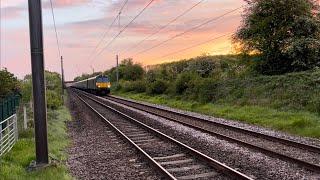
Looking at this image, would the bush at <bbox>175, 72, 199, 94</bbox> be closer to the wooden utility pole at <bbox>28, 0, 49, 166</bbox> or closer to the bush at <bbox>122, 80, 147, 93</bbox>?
the bush at <bbox>122, 80, 147, 93</bbox>

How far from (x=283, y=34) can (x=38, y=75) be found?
1027 inches

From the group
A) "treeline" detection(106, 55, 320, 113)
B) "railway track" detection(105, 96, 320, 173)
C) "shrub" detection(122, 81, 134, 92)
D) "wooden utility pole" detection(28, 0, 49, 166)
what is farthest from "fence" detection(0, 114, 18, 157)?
"shrub" detection(122, 81, 134, 92)

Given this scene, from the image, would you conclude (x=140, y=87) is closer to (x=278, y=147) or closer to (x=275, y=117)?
(x=275, y=117)

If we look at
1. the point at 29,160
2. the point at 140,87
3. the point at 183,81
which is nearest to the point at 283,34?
the point at 183,81

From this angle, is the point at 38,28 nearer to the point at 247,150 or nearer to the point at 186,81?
the point at 247,150

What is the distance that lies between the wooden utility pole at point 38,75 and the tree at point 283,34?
24370mm

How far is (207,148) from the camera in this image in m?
14.8

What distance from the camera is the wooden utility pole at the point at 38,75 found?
11586 millimetres

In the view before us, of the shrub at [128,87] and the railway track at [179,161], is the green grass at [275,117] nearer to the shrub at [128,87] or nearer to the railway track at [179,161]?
the railway track at [179,161]

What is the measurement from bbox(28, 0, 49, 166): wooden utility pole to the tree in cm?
2437

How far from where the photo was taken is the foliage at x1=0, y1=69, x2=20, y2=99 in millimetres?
28423

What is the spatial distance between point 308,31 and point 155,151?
22.9 m

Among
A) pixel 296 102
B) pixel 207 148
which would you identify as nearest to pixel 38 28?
pixel 207 148

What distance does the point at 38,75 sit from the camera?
11.7m
